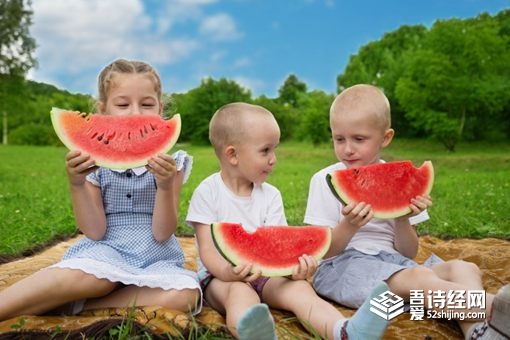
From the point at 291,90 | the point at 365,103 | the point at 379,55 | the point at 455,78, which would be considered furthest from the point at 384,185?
the point at 291,90

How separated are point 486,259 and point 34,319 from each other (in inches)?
115

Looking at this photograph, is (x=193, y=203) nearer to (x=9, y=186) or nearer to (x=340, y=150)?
(x=340, y=150)

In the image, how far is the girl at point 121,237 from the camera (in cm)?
252

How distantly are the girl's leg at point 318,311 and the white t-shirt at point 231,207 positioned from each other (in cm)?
37

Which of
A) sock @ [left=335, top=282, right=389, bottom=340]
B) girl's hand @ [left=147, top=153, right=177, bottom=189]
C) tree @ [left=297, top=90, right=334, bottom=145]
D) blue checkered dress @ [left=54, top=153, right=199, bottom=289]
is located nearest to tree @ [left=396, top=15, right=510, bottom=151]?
tree @ [left=297, top=90, right=334, bottom=145]

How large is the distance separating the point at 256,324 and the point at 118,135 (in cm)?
137

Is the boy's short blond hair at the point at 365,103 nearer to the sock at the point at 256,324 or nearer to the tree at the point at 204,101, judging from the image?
the sock at the point at 256,324

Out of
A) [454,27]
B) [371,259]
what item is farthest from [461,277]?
[454,27]

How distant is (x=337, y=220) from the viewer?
3107mm

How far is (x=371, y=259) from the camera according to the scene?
2.92 metres

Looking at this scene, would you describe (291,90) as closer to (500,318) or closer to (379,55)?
(379,55)

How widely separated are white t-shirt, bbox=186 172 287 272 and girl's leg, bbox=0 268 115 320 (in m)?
0.66

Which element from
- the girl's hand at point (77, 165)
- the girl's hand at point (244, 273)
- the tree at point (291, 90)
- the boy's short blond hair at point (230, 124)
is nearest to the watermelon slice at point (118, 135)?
the girl's hand at point (77, 165)

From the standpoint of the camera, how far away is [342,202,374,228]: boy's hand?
2.68 m
